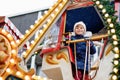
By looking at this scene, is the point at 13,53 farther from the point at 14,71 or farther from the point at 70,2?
the point at 70,2

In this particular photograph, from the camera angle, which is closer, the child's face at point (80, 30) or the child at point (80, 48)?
the child at point (80, 48)

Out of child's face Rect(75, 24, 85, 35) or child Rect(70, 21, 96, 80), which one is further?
child's face Rect(75, 24, 85, 35)

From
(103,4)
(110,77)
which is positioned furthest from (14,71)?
(103,4)

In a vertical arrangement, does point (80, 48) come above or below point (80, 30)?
below

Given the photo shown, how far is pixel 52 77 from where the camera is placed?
13.4 meters

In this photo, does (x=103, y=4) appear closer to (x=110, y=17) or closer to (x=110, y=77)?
(x=110, y=17)

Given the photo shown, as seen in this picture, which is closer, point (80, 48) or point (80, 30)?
point (80, 48)

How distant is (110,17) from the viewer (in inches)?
500

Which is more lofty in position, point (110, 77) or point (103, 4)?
point (103, 4)

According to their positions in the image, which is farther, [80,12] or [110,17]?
[80,12]

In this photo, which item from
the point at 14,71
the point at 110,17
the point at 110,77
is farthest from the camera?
the point at 110,17

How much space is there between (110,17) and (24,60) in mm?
2324

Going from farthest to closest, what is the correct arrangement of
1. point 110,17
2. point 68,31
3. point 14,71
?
point 68,31, point 110,17, point 14,71

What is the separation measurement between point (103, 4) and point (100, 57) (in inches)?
54.5
